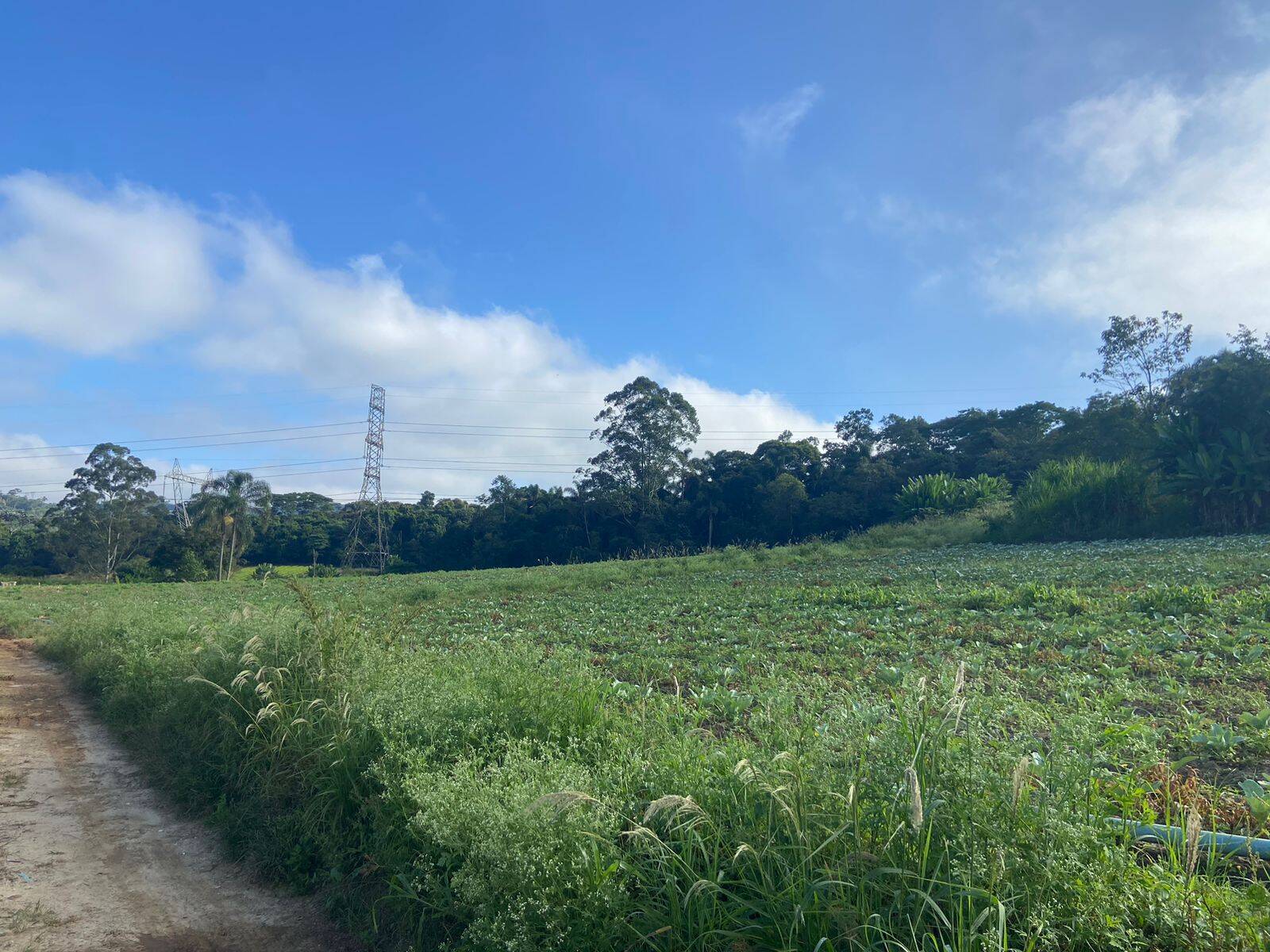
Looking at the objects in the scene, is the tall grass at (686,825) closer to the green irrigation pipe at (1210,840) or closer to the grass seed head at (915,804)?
the grass seed head at (915,804)

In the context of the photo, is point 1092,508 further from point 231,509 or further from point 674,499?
point 231,509

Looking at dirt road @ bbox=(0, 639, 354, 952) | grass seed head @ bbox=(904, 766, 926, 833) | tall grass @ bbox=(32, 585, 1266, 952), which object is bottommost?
dirt road @ bbox=(0, 639, 354, 952)

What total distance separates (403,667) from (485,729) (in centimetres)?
158

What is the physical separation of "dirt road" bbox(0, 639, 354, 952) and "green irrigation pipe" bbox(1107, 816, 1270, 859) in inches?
139

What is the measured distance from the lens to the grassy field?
2.33m

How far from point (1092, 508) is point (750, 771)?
84.9ft

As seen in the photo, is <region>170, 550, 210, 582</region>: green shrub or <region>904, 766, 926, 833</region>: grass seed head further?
<region>170, 550, 210, 582</region>: green shrub

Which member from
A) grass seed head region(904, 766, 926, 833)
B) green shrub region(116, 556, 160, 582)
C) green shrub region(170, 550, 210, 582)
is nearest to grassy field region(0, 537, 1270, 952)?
grass seed head region(904, 766, 926, 833)

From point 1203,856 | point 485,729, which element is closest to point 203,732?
point 485,729

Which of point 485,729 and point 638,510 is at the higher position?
point 638,510

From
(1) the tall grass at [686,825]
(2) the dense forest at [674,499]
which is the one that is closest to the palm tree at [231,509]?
(2) the dense forest at [674,499]

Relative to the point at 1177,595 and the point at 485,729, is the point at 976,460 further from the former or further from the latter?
the point at 485,729

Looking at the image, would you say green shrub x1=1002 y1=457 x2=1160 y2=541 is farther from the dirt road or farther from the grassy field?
the dirt road

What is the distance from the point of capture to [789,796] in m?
2.73
